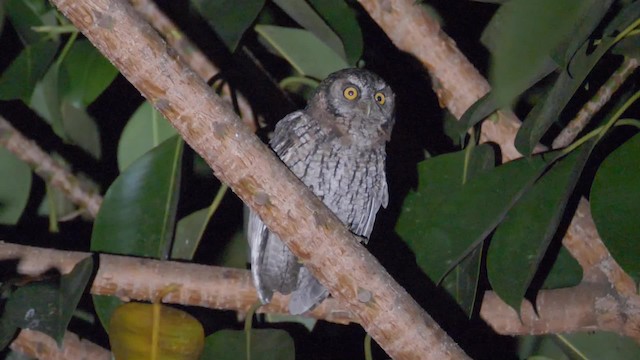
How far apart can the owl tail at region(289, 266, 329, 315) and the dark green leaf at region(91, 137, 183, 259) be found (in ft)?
1.14

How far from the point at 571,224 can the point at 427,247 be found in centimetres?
39

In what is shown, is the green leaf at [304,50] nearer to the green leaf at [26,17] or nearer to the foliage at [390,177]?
the foliage at [390,177]

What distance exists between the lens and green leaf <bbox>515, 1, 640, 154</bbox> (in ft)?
4.68

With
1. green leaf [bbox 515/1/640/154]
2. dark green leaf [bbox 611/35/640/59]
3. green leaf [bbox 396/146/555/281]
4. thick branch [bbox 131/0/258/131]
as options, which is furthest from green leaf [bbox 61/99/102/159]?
dark green leaf [bbox 611/35/640/59]

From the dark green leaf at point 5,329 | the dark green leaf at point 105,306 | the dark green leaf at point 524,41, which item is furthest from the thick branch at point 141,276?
the dark green leaf at point 524,41

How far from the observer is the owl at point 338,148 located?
2.12 m

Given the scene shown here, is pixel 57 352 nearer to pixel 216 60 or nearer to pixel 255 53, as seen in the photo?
pixel 216 60

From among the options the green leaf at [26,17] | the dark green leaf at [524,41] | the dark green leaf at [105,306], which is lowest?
the dark green leaf at [105,306]

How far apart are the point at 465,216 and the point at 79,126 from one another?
1214 millimetres

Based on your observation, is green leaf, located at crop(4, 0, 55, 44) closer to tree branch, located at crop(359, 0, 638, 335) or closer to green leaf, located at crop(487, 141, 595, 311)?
tree branch, located at crop(359, 0, 638, 335)

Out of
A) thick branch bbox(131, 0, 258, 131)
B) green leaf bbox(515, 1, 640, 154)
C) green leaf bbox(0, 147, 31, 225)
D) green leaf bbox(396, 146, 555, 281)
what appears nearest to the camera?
green leaf bbox(515, 1, 640, 154)

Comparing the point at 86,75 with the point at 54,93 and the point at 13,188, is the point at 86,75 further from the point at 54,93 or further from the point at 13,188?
the point at 13,188

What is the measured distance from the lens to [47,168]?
7.46ft

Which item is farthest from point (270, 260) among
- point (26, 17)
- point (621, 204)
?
point (621, 204)
